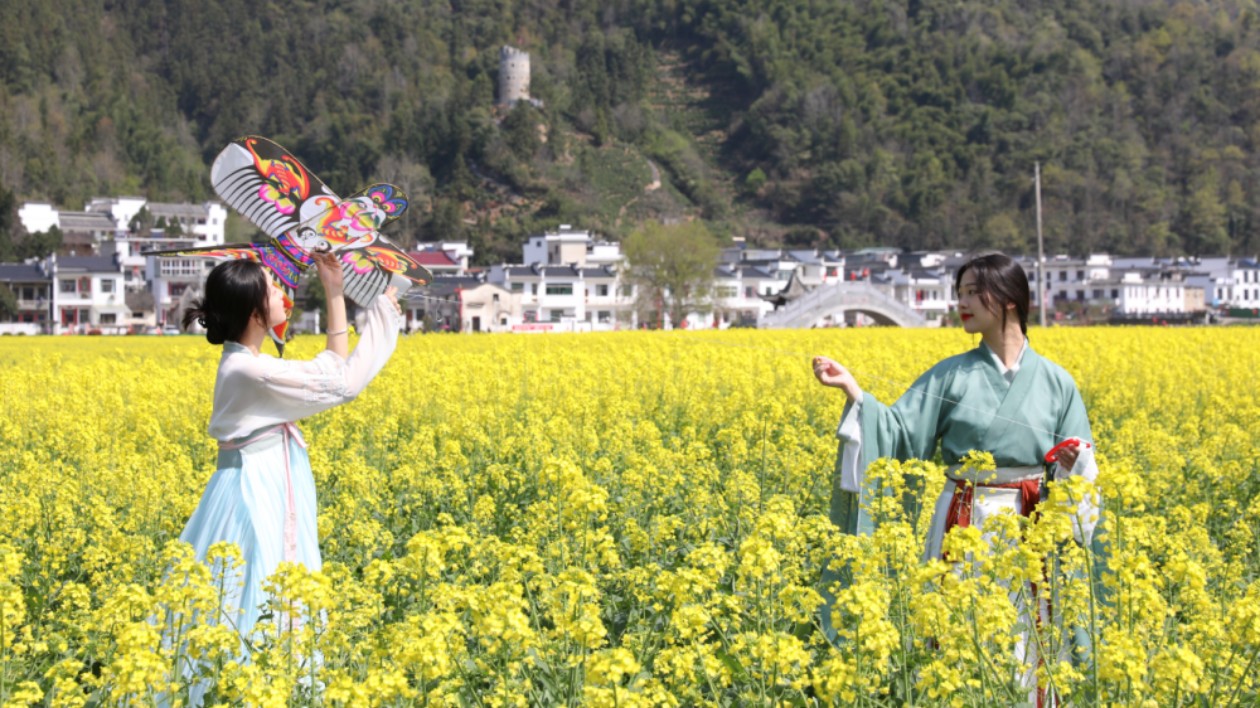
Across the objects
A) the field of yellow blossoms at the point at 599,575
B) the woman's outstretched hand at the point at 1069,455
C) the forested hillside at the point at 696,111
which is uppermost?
the forested hillside at the point at 696,111

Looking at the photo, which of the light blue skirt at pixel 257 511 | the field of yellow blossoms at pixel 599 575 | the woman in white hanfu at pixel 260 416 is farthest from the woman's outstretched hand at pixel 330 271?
the field of yellow blossoms at pixel 599 575

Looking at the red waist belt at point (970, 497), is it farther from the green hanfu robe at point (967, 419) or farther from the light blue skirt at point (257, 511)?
the light blue skirt at point (257, 511)

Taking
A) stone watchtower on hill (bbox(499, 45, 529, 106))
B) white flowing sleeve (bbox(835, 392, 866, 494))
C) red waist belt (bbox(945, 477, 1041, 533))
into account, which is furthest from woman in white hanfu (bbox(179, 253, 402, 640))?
stone watchtower on hill (bbox(499, 45, 529, 106))

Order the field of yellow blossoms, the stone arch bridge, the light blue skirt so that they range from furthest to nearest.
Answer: the stone arch bridge
the light blue skirt
the field of yellow blossoms

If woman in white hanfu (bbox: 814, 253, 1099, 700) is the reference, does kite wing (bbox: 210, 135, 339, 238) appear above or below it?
above

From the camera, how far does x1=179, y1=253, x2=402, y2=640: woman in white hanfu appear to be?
4.03m

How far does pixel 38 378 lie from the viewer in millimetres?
12133

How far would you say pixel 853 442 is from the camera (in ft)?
14.4

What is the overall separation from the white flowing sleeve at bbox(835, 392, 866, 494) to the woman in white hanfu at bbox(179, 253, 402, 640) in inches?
62.5

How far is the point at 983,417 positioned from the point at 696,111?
148 metres

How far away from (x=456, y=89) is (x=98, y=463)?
5089 inches

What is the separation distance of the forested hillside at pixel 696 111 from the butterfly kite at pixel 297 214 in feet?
294

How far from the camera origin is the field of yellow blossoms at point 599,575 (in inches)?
121

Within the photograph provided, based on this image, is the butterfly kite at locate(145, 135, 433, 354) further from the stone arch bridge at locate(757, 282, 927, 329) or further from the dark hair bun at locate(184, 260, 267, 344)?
the stone arch bridge at locate(757, 282, 927, 329)
